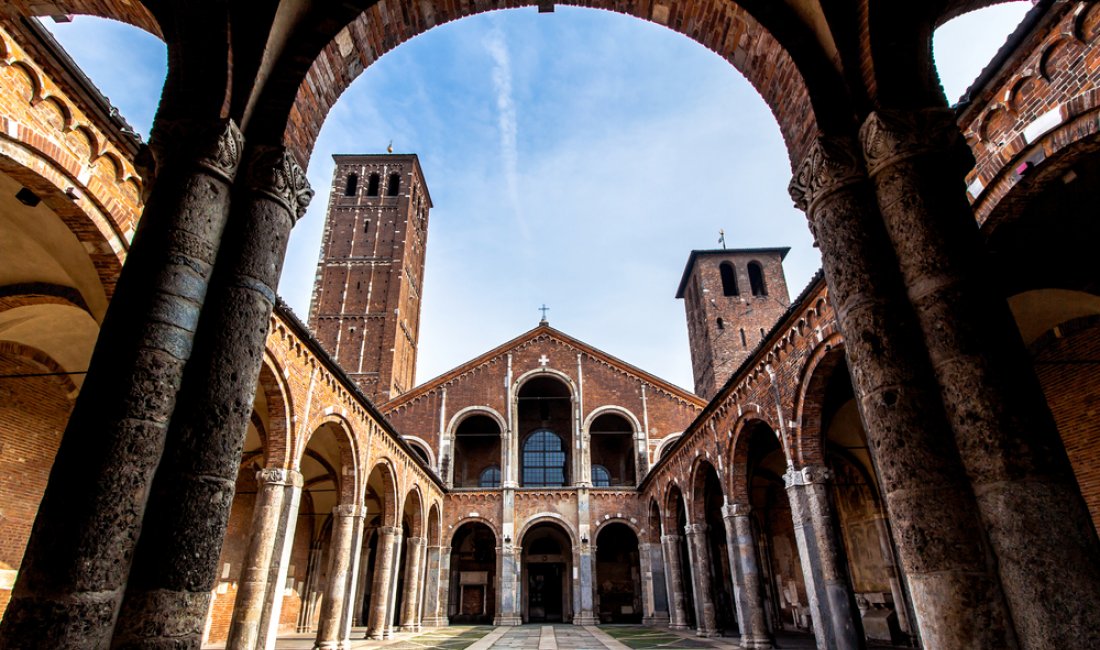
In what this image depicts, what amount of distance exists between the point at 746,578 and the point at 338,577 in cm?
856

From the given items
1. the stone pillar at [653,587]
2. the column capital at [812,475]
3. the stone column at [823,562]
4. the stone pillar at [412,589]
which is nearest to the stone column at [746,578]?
the stone column at [823,562]

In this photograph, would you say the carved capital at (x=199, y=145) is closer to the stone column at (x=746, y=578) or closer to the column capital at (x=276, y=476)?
the column capital at (x=276, y=476)

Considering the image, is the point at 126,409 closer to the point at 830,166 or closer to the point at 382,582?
the point at 830,166

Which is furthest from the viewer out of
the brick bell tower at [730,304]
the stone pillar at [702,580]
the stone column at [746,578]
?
the brick bell tower at [730,304]

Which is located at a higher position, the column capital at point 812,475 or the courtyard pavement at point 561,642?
the column capital at point 812,475

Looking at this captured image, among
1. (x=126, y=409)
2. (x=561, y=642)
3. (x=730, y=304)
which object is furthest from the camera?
(x=730, y=304)

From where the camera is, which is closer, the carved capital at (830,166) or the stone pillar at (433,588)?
the carved capital at (830,166)

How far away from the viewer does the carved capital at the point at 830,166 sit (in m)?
3.71

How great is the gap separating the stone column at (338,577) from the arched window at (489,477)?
12552mm

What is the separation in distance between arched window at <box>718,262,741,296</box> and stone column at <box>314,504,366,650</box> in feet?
83.3

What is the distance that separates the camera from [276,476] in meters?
9.90

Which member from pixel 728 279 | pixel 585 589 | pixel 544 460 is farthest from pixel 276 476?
pixel 728 279

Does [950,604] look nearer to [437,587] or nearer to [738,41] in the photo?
[738,41]

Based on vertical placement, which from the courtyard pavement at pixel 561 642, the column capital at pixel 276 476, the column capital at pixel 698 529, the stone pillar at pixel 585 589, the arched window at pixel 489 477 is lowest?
the courtyard pavement at pixel 561 642
